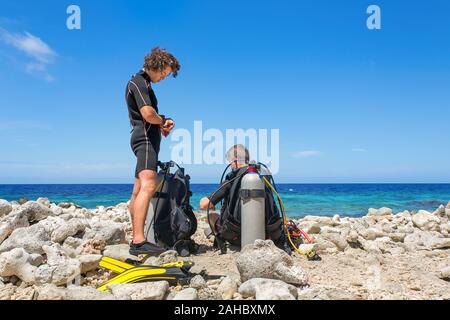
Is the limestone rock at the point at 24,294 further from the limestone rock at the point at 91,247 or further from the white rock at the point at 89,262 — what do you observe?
the limestone rock at the point at 91,247

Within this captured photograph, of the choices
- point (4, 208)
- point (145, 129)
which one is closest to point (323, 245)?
point (145, 129)

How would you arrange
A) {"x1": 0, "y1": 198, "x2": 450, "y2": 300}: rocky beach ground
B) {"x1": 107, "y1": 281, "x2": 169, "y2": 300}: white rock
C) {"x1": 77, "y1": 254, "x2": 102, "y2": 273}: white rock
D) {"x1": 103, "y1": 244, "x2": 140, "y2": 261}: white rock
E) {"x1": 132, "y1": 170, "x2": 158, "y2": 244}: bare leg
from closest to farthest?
{"x1": 107, "y1": 281, "x2": 169, "y2": 300}: white rock < {"x1": 0, "y1": 198, "x2": 450, "y2": 300}: rocky beach ground < {"x1": 77, "y1": 254, "x2": 102, "y2": 273}: white rock < {"x1": 103, "y1": 244, "x2": 140, "y2": 261}: white rock < {"x1": 132, "y1": 170, "x2": 158, "y2": 244}: bare leg

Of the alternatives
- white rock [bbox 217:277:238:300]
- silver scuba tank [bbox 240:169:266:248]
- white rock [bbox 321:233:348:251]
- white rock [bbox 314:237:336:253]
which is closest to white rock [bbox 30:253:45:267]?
white rock [bbox 217:277:238:300]

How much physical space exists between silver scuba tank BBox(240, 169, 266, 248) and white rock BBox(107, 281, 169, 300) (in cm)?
161

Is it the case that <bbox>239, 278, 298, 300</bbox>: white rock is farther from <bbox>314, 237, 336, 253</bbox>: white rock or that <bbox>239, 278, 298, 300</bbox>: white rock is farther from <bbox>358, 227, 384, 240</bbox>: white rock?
<bbox>358, 227, 384, 240</bbox>: white rock

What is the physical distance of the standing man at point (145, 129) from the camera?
4.41 metres

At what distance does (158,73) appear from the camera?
187 inches

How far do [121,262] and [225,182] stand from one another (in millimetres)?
1643

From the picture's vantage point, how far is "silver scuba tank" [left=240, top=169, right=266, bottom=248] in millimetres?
4559

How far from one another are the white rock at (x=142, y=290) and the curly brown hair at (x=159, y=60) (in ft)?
8.74

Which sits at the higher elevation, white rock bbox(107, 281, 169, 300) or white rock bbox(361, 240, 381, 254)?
white rock bbox(107, 281, 169, 300)

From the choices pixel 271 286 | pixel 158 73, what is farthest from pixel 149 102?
pixel 271 286

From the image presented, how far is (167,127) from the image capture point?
15.6 feet

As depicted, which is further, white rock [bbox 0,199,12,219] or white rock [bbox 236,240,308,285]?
white rock [bbox 0,199,12,219]
